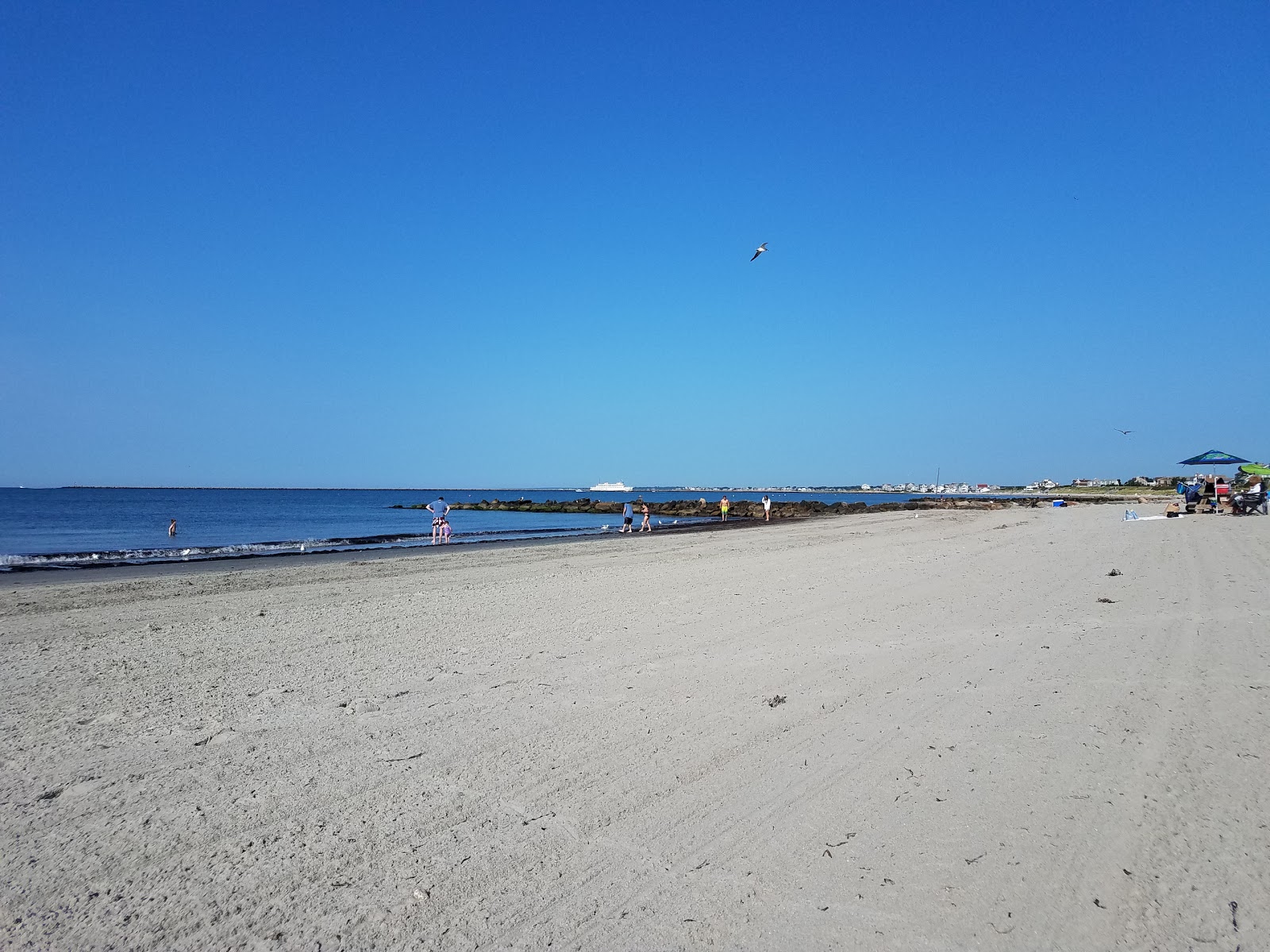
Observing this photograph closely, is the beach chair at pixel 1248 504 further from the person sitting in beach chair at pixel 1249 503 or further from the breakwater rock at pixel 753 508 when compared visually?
the breakwater rock at pixel 753 508

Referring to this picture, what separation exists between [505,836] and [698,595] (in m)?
6.62

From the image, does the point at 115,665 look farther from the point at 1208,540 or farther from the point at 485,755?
the point at 1208,540

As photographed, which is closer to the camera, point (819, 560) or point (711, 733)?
point (711, 733)

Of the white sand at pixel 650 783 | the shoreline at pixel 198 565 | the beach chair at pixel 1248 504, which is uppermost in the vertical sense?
the beach chair at pixel 1248 504

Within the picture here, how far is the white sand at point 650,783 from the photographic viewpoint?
2.49m

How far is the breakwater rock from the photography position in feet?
169

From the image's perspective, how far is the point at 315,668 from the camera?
5.84m

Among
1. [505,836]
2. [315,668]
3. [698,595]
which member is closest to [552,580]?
[698,595]

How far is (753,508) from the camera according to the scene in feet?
198

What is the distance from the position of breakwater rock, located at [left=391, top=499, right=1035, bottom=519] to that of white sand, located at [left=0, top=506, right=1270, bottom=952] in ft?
131

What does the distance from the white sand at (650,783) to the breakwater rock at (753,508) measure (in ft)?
131

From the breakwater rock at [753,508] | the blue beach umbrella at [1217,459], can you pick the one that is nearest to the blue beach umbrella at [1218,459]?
the blue beach umbrella at [1217,459]

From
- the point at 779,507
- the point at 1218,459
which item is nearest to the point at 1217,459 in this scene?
the point at 1218,459

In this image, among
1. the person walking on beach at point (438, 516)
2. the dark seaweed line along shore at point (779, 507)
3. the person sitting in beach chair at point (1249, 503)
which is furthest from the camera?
the dark seaweed line along shore at point (779, 507)
